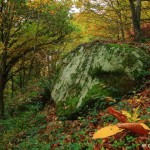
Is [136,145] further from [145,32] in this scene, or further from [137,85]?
[145,32]

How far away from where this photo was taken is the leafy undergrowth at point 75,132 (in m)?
3.86

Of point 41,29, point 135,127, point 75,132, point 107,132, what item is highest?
point 41,29

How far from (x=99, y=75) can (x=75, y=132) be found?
7.26 feet

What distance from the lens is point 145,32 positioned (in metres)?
14.0

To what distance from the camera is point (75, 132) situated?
568 cm

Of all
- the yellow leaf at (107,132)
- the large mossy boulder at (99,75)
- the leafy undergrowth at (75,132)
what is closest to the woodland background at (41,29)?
the leafy undergrowth at (75,132)

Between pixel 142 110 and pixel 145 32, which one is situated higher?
pixel 145 32

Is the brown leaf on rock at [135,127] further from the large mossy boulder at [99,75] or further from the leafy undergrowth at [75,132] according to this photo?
the large mossy boulder at [99,75]

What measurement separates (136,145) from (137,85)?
133 inches

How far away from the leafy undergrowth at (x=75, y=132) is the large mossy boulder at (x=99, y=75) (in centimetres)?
48

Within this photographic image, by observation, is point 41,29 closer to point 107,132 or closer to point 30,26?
point 30,26

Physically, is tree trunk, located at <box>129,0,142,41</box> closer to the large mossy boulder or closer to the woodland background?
the woodland background

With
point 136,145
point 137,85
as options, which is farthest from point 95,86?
point 136,145

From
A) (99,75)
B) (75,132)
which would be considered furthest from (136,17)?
(75,132)
